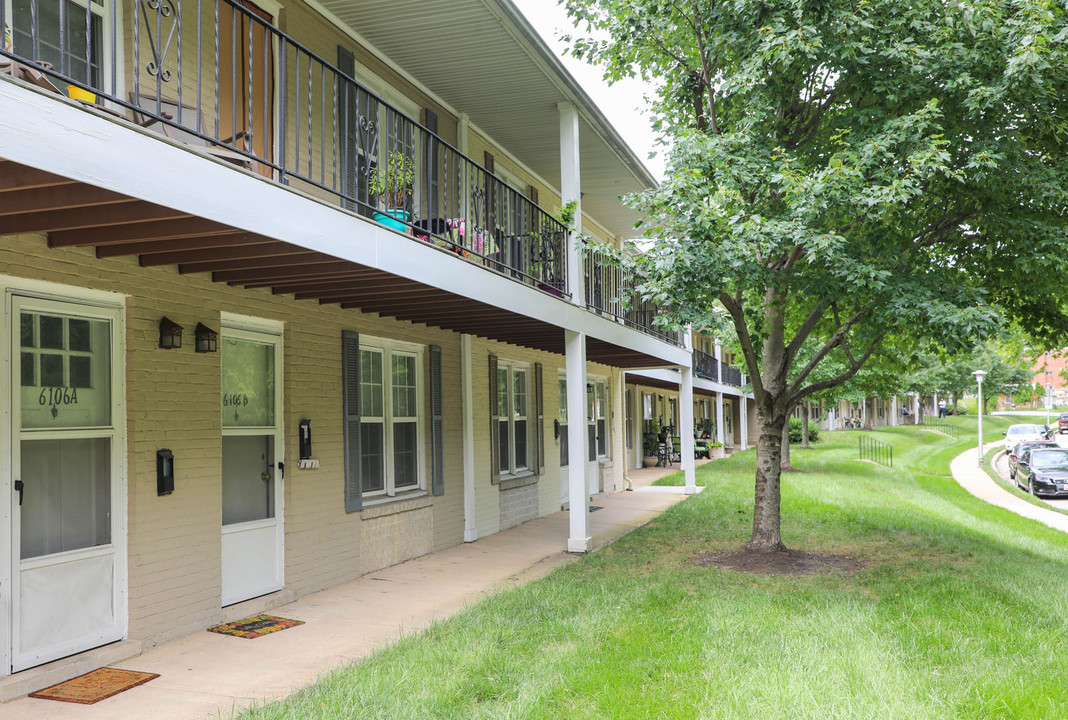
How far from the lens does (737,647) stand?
576cm

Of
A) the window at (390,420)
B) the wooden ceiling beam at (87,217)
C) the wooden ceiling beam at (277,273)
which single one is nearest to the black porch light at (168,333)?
the wooden ceiling beam at (277,273)

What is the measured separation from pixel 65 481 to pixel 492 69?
6.18 metres

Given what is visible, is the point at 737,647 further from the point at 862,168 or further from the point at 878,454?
the point at 878,454

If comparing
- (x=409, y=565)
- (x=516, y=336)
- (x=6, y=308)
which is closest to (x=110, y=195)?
(x=6, y=308)

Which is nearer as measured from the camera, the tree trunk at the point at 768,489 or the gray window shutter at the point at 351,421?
the gray window shutter at the point at 351,421

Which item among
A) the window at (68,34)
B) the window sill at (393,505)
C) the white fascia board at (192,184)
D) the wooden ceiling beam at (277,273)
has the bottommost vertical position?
the window sill at (393,505)

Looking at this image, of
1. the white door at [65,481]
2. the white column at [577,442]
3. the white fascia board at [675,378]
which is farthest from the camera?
the white fascia board at [675,378]

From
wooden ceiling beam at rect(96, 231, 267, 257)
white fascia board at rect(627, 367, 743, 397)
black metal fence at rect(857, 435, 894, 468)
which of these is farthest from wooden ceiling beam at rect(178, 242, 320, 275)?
black metal fence at rect(857, 435, 894, 468)

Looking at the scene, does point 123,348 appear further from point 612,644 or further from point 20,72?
point 612,644

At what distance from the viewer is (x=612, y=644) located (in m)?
5.83

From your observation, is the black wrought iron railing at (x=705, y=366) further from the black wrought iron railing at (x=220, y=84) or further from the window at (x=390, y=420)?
the black wrought iron railing at (x=220, y=84)

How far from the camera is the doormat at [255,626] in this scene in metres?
6.28

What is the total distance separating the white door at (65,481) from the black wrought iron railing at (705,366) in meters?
20.7

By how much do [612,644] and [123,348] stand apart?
13.8ft
